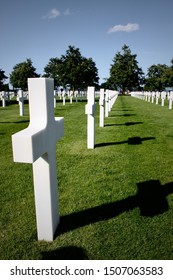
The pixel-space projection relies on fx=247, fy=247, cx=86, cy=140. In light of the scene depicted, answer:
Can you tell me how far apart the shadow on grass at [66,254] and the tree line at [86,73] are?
100 feet

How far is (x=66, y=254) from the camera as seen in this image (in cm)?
237

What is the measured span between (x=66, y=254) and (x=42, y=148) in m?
1.07

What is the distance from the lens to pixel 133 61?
7612 centimetres

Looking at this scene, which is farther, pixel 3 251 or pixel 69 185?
pixel 69 185

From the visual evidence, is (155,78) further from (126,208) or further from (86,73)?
(126,208)

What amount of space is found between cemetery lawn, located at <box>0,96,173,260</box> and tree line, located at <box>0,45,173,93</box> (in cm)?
2791

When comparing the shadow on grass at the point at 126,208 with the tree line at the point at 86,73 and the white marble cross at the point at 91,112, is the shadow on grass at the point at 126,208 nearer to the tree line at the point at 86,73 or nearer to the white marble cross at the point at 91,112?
the white marble cross at the point at 91,112

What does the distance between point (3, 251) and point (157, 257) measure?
1492mm

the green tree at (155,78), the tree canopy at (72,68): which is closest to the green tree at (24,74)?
the tree canopy at (72,68)

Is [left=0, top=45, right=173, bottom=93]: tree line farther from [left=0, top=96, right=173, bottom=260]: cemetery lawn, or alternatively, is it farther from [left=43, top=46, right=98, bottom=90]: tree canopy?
[left=0, top=96, right=173, bottom=260]: cemetery lawn

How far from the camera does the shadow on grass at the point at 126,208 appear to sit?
291 cm

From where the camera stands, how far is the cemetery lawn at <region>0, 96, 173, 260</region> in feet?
8.06
